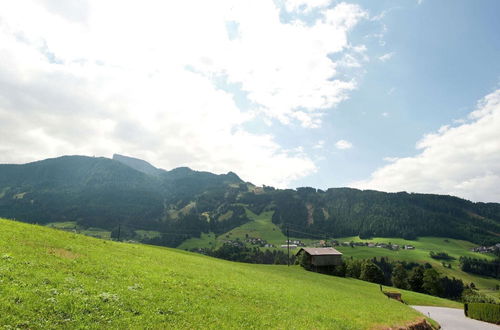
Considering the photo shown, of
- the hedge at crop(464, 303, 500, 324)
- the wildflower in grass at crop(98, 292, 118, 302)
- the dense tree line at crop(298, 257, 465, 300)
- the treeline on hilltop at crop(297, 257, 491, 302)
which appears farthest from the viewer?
the dense tree line at crop(298, 257, 465, 300)

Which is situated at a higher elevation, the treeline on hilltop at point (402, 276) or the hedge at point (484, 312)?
the hedge at point (484, 312)

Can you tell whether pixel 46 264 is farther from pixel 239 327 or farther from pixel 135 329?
pixel 239 327

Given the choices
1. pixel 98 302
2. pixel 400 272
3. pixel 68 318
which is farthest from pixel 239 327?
pixel 400 272

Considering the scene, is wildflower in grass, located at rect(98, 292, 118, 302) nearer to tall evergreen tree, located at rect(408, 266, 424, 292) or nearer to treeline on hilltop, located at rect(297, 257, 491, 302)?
treeline on hilltop, located at rect(297, 257, 491, 302)

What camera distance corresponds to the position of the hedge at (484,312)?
2221 inches

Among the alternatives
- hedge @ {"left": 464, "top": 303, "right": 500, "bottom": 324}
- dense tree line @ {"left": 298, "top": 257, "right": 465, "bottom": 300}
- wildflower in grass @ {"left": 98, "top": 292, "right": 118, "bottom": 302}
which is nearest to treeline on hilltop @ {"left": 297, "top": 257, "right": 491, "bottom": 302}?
dense tree line @ {"left": 298, "top": 257, "right": 465, "bottom": 300}

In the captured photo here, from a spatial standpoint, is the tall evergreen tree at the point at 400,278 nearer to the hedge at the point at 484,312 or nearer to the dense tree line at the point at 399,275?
the dense tree line at the point at 399,275

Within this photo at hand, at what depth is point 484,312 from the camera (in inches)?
2319

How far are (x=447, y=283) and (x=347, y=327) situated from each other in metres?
212

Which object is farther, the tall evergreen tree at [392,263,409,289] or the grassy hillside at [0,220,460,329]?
the tall evergreen tree at [392,263,409,289]

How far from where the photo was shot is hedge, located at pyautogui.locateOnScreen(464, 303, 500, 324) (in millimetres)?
56406

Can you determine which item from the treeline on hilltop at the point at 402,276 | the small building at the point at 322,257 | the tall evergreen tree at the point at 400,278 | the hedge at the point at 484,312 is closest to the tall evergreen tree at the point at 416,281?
the treeline on hilltop at the point at 402,276

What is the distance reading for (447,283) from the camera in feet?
602

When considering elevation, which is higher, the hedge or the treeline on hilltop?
the hedge
